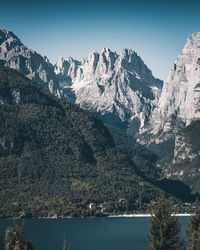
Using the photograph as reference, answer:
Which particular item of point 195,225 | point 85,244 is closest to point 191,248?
point 195,225

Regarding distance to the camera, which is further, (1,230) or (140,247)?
(1,230)

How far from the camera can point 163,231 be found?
8044 centimetres

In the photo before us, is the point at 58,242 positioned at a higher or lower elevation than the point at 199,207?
lower

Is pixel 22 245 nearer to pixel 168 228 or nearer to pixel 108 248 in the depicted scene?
pixel 168 228

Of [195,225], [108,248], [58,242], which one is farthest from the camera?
[58,242]

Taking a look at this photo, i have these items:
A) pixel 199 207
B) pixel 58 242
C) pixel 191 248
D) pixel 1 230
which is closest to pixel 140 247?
pixel 58 242

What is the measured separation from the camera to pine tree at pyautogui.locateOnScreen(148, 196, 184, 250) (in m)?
79.9

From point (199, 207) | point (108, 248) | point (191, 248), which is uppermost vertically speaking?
point (199, 207)

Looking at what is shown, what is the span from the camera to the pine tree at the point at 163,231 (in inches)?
3147

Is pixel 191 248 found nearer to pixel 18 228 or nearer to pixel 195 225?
pixel 195 225

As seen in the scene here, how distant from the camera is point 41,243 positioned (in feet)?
595

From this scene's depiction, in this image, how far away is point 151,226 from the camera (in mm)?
81062

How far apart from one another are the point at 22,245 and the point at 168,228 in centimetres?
2382

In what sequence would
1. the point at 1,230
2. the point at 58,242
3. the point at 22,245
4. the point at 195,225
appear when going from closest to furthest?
the point at 22,245, the point at 195,225, the point at 58,242, the point at 1,230
